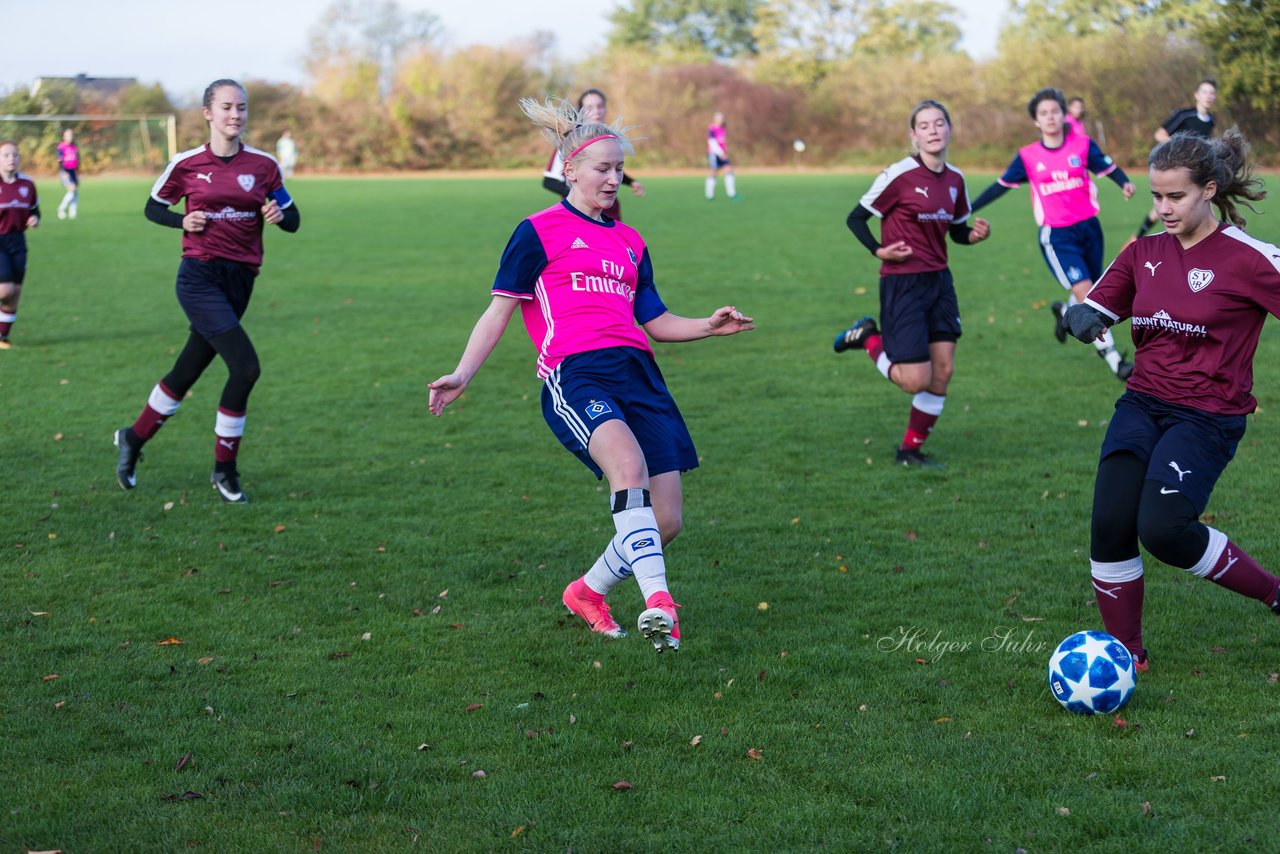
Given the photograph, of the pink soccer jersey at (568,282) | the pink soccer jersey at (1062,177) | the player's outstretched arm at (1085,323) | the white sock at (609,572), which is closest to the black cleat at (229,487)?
the white sock at (609,572)

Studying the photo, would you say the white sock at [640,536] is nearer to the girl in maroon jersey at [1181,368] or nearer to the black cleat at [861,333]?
the girl in maroon jersey at [1181,368]

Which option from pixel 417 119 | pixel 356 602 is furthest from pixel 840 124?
pixel 356 602

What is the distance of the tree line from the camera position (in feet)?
156

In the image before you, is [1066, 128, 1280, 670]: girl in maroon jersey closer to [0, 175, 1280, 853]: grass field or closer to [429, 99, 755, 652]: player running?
[0, 175, 1280, 853]: grass field

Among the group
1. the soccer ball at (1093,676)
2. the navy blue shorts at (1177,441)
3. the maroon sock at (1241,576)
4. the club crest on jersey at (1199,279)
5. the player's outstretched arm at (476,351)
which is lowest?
the soccer ball at (1093,676)

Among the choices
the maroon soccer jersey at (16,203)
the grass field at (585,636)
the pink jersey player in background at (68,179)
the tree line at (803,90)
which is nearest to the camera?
the grass field at (585,636)

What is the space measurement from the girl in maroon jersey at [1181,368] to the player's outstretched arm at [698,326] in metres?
1.24

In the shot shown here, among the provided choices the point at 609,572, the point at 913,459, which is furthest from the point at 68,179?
the point at 609,572

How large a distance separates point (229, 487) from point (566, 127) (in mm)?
3580

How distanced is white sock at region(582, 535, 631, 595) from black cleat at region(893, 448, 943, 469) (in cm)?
349

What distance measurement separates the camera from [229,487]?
7.64 metres

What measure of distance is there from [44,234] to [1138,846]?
2581cm

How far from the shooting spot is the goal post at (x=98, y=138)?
5197cm
